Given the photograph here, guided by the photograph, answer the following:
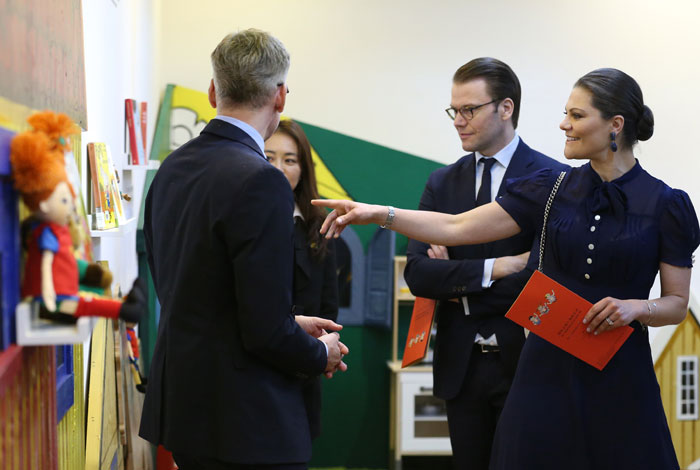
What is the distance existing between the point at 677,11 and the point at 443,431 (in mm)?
3266

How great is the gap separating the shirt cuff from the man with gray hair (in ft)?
3.22

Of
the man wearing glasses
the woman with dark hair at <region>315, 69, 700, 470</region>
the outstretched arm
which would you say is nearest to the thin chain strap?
the woman with dark hair at <region>315, 69, 700, 470</region>

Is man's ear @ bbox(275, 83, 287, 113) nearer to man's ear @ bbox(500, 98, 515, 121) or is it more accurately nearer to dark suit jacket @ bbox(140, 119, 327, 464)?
dark suit jacket @ bbox(140, 119, 327, 464)

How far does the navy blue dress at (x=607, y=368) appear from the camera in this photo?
2.10m

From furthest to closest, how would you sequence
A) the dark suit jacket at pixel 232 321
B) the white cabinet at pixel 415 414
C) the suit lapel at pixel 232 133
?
the white cabinet at pixel 415 414 → the suit lapel at pixel 232 133 → the dark suit jacket at pixel 232 321

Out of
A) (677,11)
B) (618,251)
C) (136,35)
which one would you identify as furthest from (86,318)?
(677,11)

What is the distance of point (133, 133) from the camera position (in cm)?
322

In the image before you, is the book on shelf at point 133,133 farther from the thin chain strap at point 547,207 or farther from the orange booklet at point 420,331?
the thin chain strap at point 547,207

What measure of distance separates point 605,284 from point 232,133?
1.15 m

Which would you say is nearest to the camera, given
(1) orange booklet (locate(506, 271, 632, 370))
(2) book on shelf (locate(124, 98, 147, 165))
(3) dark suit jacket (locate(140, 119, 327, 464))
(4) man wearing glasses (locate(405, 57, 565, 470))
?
(3) dark suit jacket (locate(140, 119, 327, 464))

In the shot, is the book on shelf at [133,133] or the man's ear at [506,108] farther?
the book on shelf at [133,133]

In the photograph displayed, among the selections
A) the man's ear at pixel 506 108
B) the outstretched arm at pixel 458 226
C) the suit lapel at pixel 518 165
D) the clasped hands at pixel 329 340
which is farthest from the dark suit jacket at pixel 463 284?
the clasped hands at pixel 329 340

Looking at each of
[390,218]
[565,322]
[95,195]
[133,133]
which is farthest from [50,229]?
[133,133]

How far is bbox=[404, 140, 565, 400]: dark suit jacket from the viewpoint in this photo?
2.55 m
